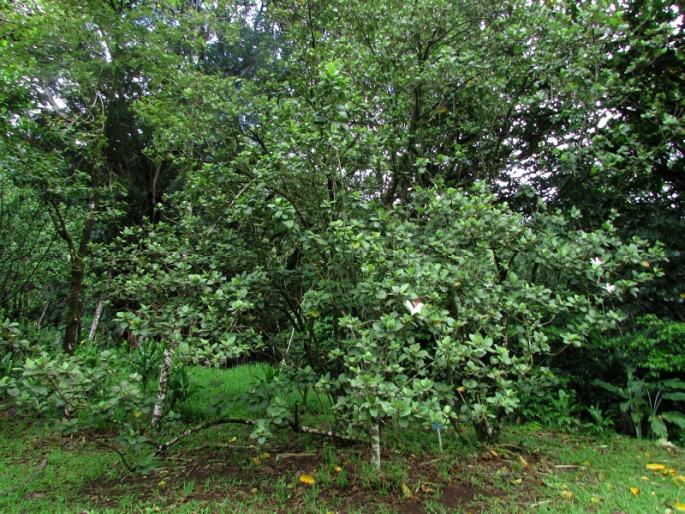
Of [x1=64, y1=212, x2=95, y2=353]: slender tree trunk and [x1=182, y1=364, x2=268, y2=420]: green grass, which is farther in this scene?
[x1=64, y1=212, x2=95, y2=353]: slender tree trunk

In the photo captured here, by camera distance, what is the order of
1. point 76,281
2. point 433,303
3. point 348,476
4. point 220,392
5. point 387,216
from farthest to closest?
point 76,281
point 220,392
point 348,476
point 387,216
point 433,303

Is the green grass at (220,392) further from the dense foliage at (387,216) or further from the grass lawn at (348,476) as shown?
the dense foliage at (387,216)

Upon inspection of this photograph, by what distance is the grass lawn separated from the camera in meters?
2.94

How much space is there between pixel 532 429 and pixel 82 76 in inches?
280

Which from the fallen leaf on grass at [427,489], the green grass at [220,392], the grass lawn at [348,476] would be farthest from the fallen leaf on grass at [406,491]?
the green grass at [220,392]

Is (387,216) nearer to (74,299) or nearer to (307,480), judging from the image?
(307,480)

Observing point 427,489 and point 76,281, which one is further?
point 76,281

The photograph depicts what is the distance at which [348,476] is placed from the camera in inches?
129

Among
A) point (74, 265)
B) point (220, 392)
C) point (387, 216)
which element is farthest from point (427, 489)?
point (74, 265)

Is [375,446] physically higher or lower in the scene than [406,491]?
higher

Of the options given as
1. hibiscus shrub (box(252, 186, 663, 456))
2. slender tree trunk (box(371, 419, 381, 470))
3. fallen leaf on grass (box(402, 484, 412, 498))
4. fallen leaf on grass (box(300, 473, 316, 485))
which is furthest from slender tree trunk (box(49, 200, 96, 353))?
fallen leaf on grass (box(402, 484, 412, 498))

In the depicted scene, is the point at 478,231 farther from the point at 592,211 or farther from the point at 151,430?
the point at 151,430

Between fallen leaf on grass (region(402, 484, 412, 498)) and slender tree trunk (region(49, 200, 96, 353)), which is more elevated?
slender tree trunk (region(49, 200, 96, 353))

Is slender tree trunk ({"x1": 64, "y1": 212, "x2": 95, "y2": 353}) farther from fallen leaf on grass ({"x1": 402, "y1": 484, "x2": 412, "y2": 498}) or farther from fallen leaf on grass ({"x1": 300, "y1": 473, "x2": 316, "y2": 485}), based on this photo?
fallen leaf on grass ({"x1": 402, "y1": 484, "x2": 412, "y2": 498})
